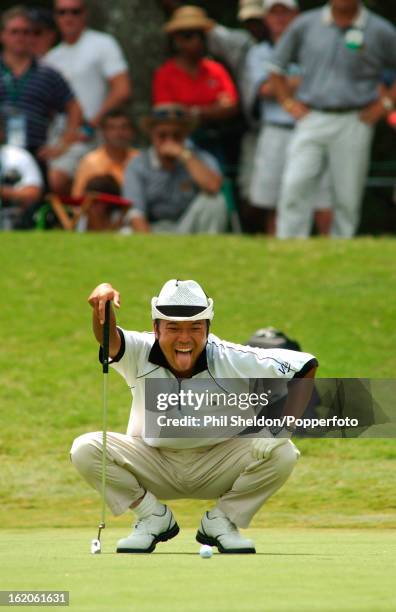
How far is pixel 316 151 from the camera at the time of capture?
16.3m

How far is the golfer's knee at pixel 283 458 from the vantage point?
24.9ft

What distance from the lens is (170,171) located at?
16766 mm

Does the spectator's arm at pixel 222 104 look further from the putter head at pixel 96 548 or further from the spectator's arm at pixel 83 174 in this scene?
the putter head at pixel 96 548

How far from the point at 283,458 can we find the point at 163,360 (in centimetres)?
72

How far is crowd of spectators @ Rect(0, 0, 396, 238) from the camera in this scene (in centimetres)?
1631

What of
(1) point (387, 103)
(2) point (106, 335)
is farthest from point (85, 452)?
(1) point (387, 103)

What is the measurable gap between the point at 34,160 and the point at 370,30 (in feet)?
12.4

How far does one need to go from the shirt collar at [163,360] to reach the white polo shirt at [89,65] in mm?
10230

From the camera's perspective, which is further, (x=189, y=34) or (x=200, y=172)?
(x=189, y=34)

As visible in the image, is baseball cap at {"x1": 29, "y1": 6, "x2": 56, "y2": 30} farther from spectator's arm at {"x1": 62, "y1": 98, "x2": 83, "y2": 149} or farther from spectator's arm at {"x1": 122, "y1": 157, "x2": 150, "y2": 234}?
spectator's arm at {"x1": 122, "y1": 157, "x2": 150, "y2": 234}

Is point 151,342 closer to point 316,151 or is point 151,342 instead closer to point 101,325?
point 101,325

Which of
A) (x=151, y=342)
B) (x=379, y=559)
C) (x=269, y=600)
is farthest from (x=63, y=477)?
(x=269, y=600)

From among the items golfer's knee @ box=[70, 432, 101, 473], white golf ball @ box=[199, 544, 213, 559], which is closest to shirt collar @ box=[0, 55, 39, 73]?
golfer's knee @ box=[70, 432, 101, 473]

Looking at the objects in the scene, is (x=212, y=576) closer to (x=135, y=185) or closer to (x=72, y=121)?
(x=135, y=185)
